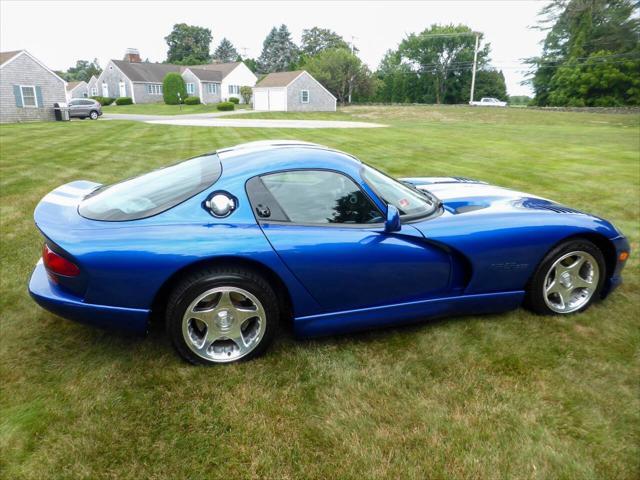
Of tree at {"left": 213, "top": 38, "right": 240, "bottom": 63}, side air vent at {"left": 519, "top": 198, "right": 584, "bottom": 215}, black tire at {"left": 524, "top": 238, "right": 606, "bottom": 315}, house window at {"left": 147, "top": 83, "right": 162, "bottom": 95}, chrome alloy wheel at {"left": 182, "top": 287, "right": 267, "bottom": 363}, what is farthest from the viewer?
tree at {"left": 213, "top": 38, "right": 240, "bottom": 63}

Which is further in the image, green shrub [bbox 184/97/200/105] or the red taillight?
green shrub [bbox 184/97/200/105]

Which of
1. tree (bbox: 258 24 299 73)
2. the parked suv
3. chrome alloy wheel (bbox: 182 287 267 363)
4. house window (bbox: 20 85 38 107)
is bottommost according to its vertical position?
chrome alloy wheel (bbox: 182 287 267 363)

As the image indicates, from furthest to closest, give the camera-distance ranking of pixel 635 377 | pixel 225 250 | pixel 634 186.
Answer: pixel 634 186, pixel 635 377, pixel 225 250

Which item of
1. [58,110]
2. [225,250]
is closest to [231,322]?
[225,250]

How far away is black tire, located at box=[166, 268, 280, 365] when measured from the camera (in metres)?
2.60

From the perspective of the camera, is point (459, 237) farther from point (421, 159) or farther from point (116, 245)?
point (421, 159)

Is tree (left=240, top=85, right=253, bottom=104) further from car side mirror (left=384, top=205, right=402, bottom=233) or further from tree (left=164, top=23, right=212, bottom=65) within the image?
car side mirror (left=384, top=205, right=402, bottom=233)

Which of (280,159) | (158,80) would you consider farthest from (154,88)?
(280,159)

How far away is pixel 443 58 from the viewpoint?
7200cm

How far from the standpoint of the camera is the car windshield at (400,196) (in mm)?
3129

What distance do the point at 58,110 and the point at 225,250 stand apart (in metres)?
29.0

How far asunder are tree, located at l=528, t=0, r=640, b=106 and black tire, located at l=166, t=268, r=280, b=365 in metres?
51.3

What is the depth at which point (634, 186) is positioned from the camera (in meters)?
8.35

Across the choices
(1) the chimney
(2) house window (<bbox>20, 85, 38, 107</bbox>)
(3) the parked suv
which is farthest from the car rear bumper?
(1) the chimney
